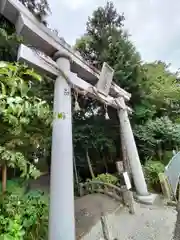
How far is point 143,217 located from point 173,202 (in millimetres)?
1271

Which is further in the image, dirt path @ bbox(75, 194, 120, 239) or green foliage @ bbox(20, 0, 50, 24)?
green foliage @ bbox(20, 0, 50, 24)

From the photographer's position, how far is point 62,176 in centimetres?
289

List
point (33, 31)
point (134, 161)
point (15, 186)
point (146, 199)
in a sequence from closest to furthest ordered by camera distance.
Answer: point (33, 31), point (15, 186), point (146, 199), point (134, 161)

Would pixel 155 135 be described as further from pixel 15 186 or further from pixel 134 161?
pixel 15 186

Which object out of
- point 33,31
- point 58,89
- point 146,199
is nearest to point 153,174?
point 146,199

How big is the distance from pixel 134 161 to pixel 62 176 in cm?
327

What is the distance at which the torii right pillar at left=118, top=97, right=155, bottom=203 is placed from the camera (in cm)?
527

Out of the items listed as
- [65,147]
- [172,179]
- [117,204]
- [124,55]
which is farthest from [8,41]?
[172,179]

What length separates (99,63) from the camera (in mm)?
7047

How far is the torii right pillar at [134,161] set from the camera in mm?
5265

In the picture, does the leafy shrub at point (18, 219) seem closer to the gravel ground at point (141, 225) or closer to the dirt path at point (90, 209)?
the dirt path at point (90, 209)

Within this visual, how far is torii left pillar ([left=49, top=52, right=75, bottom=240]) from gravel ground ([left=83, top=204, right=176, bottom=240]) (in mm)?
860

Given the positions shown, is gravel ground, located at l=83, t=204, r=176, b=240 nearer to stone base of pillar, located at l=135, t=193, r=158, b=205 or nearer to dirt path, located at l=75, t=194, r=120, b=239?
dirt path, located at l=75, t=194, r=120, b=239

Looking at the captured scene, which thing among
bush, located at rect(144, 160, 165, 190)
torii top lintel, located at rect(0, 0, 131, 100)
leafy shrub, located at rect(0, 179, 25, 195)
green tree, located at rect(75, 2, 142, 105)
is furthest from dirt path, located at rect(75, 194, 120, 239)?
green tree, located at rect(75, 2, 142, 105)
